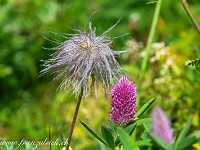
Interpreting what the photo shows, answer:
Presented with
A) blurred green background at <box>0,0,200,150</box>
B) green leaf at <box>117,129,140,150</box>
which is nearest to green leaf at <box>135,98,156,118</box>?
green leaf at <box>117,129,140,150</box>

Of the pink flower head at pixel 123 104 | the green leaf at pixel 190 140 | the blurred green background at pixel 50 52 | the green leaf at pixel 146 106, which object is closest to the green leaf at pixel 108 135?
the pink flower head at pixel 123 104

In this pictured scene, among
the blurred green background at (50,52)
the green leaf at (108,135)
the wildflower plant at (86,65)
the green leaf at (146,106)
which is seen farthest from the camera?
the blurred green background at (50,52)

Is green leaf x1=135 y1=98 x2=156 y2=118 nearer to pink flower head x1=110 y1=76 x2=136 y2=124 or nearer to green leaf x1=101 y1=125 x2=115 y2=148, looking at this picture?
pink flower head x1=110 y1=76 x2=136 y2=124

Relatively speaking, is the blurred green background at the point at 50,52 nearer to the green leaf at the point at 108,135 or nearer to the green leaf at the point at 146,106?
the green leaf at the point at 146,106

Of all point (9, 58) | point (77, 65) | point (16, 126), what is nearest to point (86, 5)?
point (9, 58)

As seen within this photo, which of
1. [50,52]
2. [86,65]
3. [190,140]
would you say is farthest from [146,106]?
[50,52]

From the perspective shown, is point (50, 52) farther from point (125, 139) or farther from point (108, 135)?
point (125, 139)

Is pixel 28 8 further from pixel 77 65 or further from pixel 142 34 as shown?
pixel 77 65
